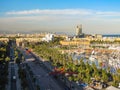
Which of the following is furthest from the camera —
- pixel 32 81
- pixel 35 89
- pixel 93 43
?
pixel 93 43

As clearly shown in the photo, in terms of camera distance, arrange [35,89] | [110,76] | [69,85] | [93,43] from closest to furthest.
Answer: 1. [35,89]
2. [69,85]
3. [110,76]
4. [93,43]

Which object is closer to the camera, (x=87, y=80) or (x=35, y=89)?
(x=35, y=89)

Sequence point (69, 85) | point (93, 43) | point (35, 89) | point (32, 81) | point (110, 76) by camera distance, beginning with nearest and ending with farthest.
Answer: point (35, 89) → point (69, 85) → point (32, 81) → point (110, 76) → point (93, 43)

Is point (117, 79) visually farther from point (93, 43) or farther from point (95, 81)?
point (93, 43)

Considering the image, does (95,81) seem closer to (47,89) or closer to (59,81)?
(59,81)

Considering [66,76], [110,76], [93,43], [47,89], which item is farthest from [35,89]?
[93,43]

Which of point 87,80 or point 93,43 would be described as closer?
point 87,80

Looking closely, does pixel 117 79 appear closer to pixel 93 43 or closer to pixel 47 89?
pixel 47 89

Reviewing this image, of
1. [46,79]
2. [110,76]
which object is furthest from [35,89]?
[110,76]
